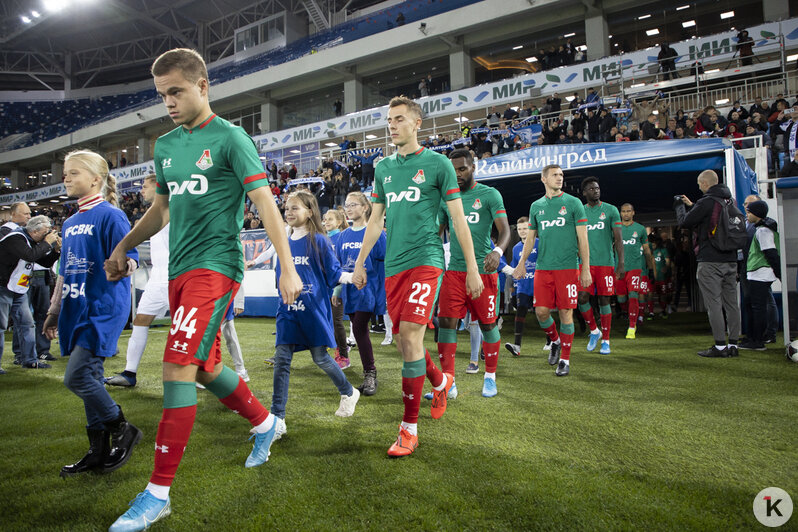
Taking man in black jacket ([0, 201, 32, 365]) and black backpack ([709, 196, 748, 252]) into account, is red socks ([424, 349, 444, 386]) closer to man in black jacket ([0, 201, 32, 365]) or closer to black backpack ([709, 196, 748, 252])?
black backpack ([709, 196, 748, 252])

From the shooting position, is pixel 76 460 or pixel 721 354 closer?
pixel 76 460

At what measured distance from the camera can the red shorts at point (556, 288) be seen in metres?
5.21

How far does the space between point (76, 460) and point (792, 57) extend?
2222cm

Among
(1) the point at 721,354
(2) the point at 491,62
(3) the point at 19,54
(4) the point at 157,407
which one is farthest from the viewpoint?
(3) the point at 19,54

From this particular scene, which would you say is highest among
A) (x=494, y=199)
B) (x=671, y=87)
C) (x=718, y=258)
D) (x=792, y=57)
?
(x=792, y=57)

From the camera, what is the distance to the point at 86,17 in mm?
38156

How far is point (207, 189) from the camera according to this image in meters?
2.25

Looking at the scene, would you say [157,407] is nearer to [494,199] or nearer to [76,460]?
[76,460]

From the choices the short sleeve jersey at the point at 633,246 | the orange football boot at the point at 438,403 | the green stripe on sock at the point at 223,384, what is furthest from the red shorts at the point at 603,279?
the green stripe on sock at the point at 223,384

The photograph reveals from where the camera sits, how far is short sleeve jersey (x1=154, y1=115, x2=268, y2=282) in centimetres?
223

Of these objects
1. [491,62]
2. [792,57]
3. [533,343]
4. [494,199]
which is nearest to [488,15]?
[491,62]

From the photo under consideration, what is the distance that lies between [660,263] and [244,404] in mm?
12016

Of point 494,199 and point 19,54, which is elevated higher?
point 19,54

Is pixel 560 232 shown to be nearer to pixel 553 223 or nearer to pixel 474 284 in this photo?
pixel 553 223
